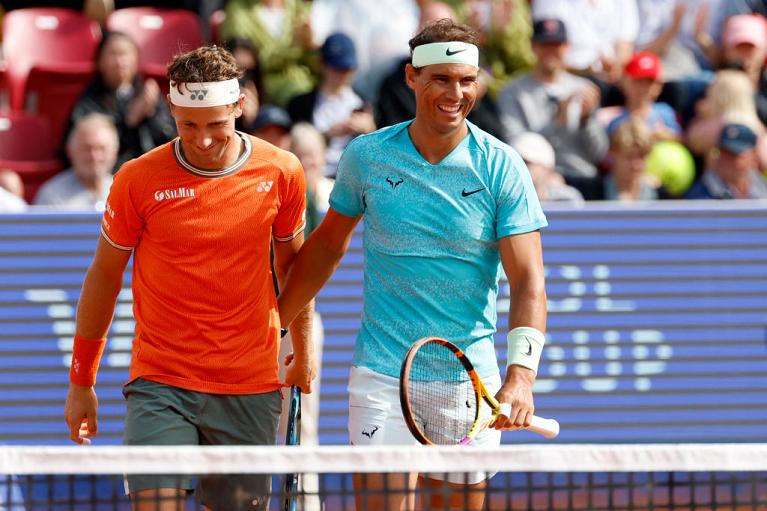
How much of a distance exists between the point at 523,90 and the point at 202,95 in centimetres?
542


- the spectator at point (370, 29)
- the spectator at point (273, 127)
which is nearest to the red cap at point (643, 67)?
the spectator at point (370, 29)

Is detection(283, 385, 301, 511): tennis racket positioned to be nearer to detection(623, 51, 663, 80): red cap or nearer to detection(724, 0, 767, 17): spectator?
detection(623, 51, 663, 80): red cap

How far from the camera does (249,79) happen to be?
9688 mm

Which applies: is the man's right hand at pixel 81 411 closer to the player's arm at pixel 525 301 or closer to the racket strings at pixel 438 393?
the racket strings at pixel 438 393

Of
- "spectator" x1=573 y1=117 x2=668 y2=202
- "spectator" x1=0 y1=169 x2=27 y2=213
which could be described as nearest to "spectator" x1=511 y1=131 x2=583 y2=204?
"spectator" x1=573 y1=117 x2=668 y2=202

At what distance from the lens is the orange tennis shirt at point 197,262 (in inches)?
182

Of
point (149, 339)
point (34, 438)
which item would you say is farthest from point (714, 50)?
point (149, 339)

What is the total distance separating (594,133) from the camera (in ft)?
30.9

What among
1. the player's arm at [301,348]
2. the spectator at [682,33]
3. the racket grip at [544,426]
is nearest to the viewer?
the racket grip at [544,426]

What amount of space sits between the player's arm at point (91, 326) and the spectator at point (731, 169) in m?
5.14

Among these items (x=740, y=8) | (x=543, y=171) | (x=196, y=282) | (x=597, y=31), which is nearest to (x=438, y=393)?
(x=196, y=282)

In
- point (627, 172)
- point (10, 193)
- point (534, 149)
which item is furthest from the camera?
point (627, 172)

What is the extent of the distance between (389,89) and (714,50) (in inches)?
120

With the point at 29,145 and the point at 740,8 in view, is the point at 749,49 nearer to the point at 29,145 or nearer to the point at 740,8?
the point at 740,8
